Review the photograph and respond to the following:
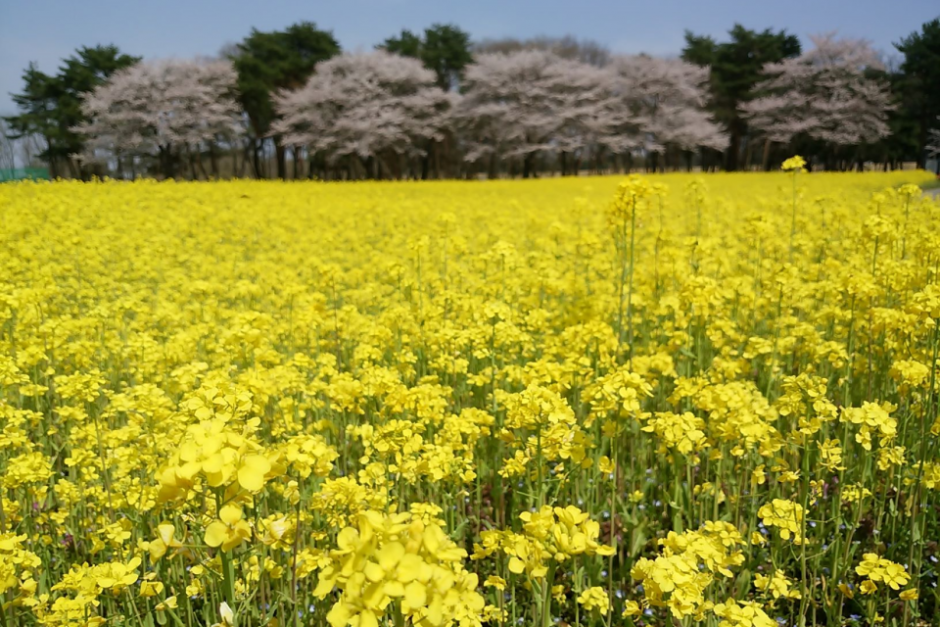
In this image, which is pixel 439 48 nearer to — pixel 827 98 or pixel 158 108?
pixel 158 108

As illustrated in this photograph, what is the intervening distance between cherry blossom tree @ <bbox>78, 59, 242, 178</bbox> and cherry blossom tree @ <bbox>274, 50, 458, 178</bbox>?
4263 millimetres

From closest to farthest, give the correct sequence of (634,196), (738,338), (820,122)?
(634,196), (738,338), (820,122)

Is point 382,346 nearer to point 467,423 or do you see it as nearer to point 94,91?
point 467,423

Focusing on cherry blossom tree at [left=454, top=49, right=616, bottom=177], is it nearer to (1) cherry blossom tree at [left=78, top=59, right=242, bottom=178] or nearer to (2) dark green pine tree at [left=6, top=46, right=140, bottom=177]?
(1) cherry blossom tree at [left=78, top=59, right=242, bottom=178]

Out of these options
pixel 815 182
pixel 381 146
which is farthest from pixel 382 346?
pixel 381 146

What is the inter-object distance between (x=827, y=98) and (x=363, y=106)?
34.1m

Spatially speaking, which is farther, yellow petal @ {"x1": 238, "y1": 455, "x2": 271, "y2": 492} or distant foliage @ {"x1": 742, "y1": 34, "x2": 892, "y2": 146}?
distant foliage @ {"x1": 742, "y1": 34, "x2": 892, "y2": 146}

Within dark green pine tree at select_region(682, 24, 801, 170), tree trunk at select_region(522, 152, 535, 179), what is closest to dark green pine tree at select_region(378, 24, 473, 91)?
tree trunk at select_region(522, 152, 535, 179)

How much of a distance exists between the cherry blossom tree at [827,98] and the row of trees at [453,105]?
0.45ft

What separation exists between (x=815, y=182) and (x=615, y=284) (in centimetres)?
2116

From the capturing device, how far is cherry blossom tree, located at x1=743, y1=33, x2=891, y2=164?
143 ft

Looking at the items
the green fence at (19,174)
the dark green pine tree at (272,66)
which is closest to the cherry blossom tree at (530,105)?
the dark green pine tree at (272,66)

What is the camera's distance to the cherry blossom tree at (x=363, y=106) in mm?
40656

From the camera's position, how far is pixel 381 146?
41594mm
